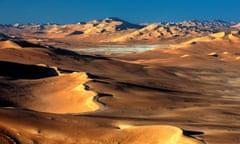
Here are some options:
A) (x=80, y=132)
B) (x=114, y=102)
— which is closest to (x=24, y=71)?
(x=114, y=102)

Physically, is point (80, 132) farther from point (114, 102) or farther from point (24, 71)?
point (24, 71)

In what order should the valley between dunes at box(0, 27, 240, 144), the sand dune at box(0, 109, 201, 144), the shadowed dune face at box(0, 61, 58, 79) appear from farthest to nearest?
the shadowed dune face at box(0, 61, 58, 79) < the valley between dunes at box(0, 27, 240, 144) < the sand dune at box(0, 109, 201, 144)

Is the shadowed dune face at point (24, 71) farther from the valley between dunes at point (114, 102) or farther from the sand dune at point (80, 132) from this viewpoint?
the sand dune at point (80, 132)

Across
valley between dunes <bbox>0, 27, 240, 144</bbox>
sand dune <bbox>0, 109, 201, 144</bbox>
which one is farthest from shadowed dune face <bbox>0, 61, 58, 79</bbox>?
sand dune <bbox>0, 109, 201, 144</bbox>

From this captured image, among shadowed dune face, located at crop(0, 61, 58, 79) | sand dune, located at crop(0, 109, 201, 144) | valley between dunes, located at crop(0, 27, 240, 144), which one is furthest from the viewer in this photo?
shadowed dune face, located at crop(0, 61, 58, 79)

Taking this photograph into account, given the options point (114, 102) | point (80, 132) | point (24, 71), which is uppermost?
point (24, 71)

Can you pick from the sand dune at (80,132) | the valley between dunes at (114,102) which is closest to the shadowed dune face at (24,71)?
the valley between dunes at (114,102)

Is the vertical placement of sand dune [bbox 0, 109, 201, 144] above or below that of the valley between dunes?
below

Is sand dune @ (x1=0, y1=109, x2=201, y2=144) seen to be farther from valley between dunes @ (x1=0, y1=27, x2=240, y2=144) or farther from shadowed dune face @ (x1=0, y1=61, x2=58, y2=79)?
shadowed dune face @ (x1=0, y1=61, x2=58, y2=79)

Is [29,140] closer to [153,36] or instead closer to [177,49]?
[177,49]
